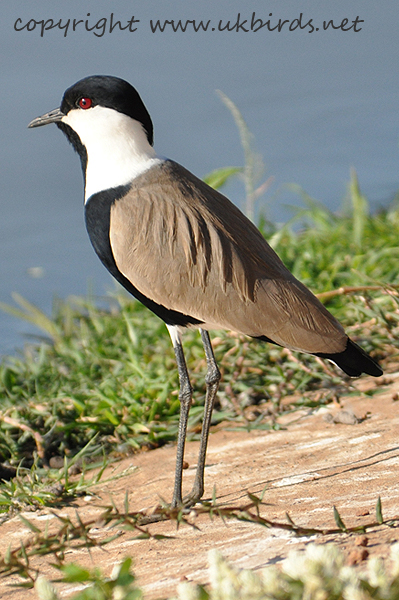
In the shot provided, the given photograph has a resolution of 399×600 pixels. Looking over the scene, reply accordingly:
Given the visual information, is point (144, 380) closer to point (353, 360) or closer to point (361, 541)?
point (353, 360)

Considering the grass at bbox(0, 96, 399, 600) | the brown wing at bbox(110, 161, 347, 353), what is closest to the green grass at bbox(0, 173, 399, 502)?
the grass at bbox(0, 96, 399, 600)

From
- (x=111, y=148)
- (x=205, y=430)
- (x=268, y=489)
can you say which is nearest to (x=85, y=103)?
(x=111, y=148)

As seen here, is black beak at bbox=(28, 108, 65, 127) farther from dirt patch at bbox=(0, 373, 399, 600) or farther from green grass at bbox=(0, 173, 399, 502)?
dirt patch at bbox=(0, 373, 399, 600)

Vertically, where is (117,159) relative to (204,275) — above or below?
above

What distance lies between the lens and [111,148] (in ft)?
9.97

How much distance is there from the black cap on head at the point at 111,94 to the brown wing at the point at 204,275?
1.31ft

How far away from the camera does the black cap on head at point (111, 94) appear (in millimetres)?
3049

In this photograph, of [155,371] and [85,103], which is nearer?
[85,103]

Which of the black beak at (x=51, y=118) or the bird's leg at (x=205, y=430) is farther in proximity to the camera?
the black beak at (x=51, y=118)

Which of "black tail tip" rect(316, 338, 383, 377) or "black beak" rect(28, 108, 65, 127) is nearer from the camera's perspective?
"black tail tip" rect(316, 338, 383, 377)

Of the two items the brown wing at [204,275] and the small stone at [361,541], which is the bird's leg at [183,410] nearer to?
the brown wing at [204,275]

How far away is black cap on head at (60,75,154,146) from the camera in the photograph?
10.0 feet

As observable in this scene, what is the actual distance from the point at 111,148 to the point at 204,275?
71 centimetres

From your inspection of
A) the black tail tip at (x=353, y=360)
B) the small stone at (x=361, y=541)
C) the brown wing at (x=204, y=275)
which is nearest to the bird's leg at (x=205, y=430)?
the brown wing at (x=204, y=275)
